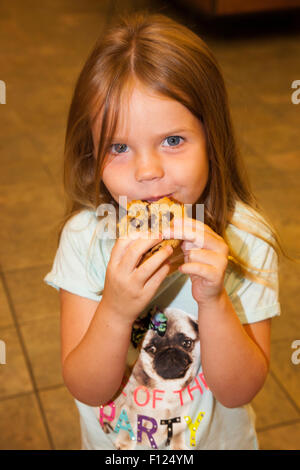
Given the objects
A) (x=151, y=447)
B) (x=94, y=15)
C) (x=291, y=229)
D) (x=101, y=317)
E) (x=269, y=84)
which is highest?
(x=94, y=15)

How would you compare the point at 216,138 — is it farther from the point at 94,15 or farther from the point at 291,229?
the point at 94,15

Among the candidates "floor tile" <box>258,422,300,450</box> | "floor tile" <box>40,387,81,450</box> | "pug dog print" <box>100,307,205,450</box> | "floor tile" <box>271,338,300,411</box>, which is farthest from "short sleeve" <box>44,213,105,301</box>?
"floor tile" <box>271,338,300,411</box>

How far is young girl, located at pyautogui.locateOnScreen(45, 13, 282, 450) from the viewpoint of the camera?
0.84 meters

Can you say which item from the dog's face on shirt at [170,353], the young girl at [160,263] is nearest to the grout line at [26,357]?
the young girl at [160,263]

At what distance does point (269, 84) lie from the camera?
3695mm

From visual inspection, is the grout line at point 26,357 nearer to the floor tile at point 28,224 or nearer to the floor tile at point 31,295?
the floor tile at point 31,295

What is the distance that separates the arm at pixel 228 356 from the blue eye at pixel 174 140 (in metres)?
0.24

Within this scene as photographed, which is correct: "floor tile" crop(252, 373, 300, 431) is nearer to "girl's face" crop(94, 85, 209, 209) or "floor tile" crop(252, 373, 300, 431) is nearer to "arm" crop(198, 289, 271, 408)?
"arm" crop(198, 289, 271, 408)

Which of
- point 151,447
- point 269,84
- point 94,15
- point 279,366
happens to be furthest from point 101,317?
point 94,15

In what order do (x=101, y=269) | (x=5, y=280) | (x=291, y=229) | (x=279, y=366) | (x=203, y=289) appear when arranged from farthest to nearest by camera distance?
1. (x=291, y=229)
2. (x=5, y=280)
3. (x=279, y=366)
4. (x=101, y=269)
5. (x=203, y=289)

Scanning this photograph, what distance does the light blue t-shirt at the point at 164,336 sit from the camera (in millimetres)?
991

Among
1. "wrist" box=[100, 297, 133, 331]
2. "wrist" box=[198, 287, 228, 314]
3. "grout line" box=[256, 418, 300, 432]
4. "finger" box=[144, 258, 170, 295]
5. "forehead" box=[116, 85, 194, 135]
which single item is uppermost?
"forehead" box=[116, 85, 194, 135]

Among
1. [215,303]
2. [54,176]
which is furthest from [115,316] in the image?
[54,176]

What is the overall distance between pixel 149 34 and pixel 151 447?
705mm
